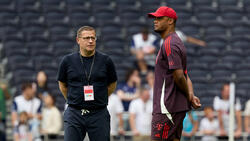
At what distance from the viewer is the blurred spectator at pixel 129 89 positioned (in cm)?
1312

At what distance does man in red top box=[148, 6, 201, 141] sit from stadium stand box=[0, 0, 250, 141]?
760cm

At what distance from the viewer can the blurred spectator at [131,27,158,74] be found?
13.9m

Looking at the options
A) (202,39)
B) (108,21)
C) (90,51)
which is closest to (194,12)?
(202,39)

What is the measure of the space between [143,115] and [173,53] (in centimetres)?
577

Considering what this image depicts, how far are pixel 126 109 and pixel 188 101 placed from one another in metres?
6.38

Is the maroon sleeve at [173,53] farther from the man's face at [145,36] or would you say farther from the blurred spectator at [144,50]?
the man's face at [145,36]

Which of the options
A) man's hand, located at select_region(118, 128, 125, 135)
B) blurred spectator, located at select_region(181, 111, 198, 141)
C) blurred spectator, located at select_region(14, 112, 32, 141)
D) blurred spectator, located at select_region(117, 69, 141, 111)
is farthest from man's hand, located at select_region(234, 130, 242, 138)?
blurred spectator, located at select_region(14, 112, 32, 141)

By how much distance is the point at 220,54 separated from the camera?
52.3ft

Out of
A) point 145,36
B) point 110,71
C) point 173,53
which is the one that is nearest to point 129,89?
point 145,36

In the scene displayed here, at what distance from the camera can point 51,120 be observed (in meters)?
13.0

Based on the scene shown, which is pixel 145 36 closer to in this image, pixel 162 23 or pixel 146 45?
pixel 146 45

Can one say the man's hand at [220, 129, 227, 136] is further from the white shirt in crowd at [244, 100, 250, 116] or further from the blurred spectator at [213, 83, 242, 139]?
the white shirt in crowd at [244, 100, 250, 116]

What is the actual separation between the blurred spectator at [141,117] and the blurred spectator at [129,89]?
0.58m

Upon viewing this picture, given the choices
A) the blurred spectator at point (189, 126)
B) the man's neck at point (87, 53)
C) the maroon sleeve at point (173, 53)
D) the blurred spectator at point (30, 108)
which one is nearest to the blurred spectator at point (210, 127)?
the blurred spectator at point (189, 126)
